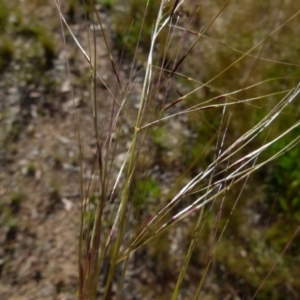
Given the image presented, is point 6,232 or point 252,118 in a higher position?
point 252,118

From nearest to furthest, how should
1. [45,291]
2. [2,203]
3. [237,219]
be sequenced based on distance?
[45,291] → [2,203] → [237,219]

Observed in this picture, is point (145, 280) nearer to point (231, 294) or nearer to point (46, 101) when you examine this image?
point (231, 294)

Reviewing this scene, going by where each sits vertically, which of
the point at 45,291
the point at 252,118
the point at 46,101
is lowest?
the point at 45,291

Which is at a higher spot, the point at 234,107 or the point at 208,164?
the point at 234,107

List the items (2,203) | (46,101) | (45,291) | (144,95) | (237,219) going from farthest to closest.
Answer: (46,101) < (237,219) < (2,203) < (45,291) < (144,95)

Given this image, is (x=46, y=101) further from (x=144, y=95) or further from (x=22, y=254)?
(x=144, y=95)

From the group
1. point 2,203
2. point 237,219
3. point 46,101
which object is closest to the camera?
point 2,203

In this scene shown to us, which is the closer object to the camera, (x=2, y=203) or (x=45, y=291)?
(x=45, y=291)

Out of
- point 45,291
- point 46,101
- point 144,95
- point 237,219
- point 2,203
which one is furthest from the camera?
point 46,101

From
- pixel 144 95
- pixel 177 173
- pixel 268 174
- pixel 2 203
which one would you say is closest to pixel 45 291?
pixel 2 203

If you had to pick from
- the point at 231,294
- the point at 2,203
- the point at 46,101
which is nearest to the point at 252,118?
the point at 231,294
